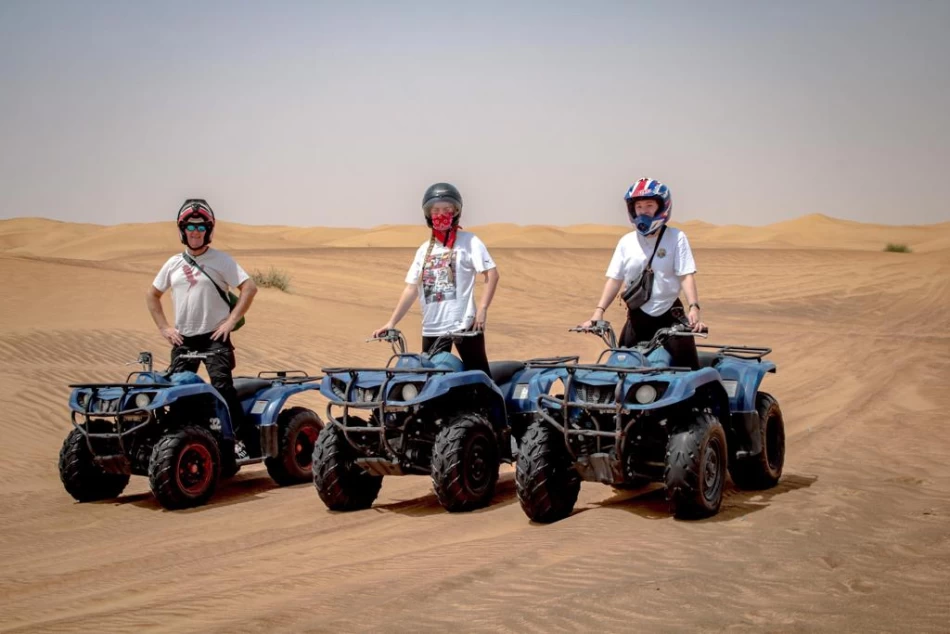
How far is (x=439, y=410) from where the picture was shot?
782 centimetres

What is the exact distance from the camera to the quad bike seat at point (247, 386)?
9.43 metres

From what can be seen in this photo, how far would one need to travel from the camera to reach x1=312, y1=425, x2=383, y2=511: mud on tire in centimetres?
788

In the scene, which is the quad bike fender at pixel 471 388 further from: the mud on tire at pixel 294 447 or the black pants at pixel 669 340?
the mud on tire at pixel 294 447

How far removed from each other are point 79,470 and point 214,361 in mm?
1409

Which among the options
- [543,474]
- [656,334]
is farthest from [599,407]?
[656,334]

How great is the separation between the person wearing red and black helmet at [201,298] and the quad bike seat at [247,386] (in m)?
0.41

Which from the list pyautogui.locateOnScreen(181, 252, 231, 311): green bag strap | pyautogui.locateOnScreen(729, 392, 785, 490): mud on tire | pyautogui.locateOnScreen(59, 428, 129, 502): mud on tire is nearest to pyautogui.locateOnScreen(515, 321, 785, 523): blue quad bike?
pyautogui.locateOnScreen(729, 392, 785, 490): mud on tire

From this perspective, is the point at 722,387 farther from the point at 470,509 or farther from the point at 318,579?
the point at 318,579

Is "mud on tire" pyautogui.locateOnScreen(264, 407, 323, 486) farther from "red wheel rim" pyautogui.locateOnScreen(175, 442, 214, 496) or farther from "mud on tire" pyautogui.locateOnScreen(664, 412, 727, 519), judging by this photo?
"mud on tire" pyautogui.locateOnScreen(664, 412, 727, 519)

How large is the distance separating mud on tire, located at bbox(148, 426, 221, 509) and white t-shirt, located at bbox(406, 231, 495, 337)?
200 cm

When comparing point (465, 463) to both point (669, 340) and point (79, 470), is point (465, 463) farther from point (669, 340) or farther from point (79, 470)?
point (79, 470)

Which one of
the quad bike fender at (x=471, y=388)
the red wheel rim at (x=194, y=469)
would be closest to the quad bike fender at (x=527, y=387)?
the quad bike fender at (x=471, y=388)

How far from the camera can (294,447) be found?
31.3 feet

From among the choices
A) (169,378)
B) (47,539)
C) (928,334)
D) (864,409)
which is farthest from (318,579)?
(928,334)
